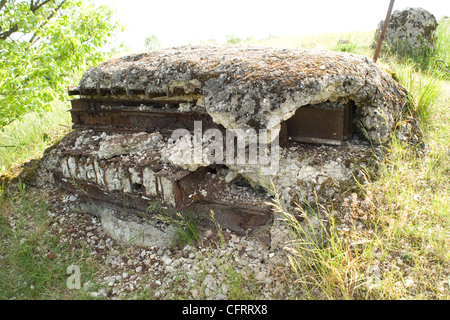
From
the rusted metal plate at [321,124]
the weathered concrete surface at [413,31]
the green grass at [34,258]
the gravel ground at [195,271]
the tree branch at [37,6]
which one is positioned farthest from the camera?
the weathered concrete surface at [413,31]

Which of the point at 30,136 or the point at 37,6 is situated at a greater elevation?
the point at 37,6

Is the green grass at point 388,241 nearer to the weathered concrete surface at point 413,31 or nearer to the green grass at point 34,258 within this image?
the green grass at point 34,258

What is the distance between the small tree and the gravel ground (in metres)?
2.13

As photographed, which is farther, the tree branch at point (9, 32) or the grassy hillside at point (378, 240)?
the tree branch at point (9, 32)

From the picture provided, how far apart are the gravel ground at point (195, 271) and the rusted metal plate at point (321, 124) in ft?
3.48

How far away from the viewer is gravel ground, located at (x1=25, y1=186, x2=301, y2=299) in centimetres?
235

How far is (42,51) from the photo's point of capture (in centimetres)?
447

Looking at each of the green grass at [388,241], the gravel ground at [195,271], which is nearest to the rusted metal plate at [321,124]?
the green grass at [388,241]

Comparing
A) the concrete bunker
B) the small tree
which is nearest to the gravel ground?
the concrete bunker

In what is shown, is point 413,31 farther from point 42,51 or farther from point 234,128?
point 42,51

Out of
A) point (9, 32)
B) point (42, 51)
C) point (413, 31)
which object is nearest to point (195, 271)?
point (42, 51)

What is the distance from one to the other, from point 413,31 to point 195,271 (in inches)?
290

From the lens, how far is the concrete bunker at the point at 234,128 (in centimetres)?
262

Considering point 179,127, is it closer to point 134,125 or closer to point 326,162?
point 134,125
